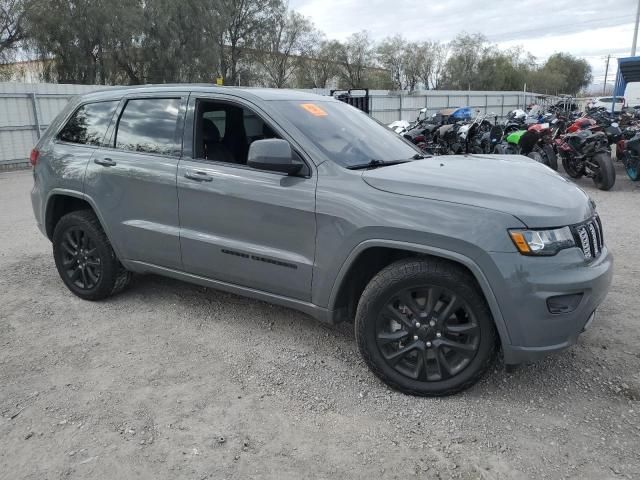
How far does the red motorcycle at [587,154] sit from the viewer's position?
379 inches

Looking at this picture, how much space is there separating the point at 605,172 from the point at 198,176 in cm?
836

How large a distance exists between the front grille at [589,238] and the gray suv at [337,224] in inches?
0.6

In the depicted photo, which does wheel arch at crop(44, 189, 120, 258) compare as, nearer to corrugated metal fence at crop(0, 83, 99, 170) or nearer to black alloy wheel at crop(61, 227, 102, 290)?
black alloy wheel at crop(61, 227, 102, 290)

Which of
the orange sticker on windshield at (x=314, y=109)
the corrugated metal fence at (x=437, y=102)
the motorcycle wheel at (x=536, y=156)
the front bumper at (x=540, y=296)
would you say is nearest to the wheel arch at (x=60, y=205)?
the orange sticker on windshield at (x=314, y=109)

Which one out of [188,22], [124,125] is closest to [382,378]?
[124,125]

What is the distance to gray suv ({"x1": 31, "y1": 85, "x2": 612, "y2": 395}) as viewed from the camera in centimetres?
280

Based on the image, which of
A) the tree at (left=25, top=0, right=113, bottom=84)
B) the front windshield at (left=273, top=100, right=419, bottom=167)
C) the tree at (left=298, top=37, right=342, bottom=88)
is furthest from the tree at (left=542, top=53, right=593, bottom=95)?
the front windshield at (left=273, top=100, right=419, bottom=167)

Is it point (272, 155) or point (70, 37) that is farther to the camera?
point (70, 37)

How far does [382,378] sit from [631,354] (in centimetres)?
176

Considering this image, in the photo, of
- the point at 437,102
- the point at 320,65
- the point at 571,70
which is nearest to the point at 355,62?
the point at 320,65

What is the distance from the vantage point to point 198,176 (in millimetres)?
3736

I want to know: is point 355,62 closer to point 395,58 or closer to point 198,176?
point 395,58

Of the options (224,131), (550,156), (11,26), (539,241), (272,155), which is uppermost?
(11,26)

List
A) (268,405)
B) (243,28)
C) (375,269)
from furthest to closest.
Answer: (243,28) → (375,269) → (268,405)
